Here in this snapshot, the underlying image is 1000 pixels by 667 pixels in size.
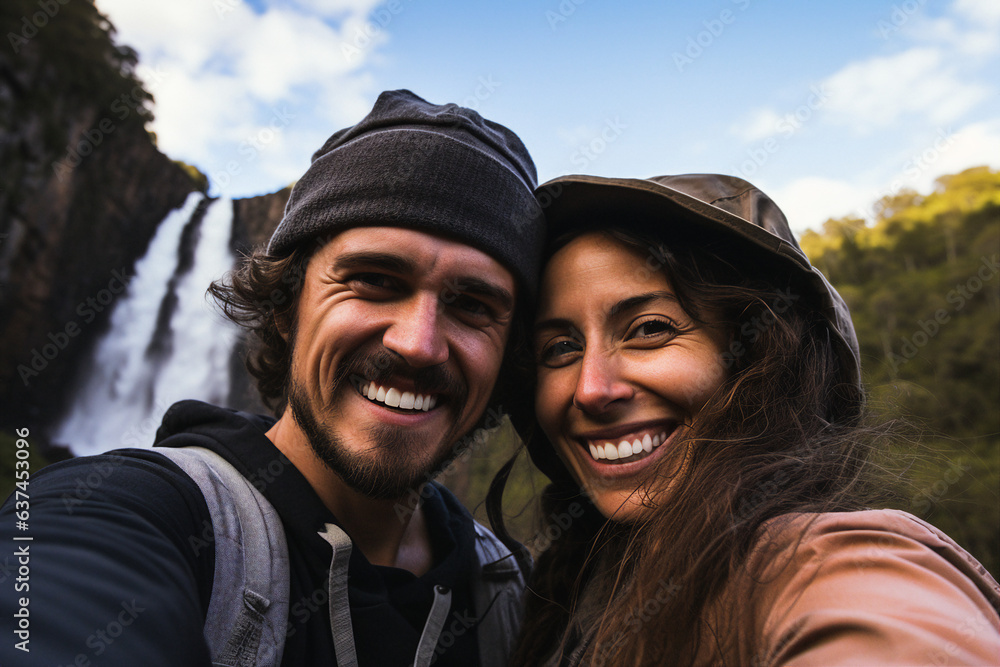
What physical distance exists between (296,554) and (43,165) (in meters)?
22.4

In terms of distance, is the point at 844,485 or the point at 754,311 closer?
the point at 844,485

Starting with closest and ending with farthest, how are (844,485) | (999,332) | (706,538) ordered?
(706,538)
(844,485)
(999,332)

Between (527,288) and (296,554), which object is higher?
(527,288)

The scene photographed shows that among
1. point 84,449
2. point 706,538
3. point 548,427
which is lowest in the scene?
point 706,538

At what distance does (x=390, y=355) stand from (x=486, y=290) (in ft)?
1.56

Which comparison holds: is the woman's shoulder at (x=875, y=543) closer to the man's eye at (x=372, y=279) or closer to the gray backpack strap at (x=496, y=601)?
the gray backpack strap at (x=496, y=601)

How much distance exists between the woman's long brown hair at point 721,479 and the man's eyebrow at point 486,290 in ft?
1.65

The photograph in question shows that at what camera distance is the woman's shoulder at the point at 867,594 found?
100 cm

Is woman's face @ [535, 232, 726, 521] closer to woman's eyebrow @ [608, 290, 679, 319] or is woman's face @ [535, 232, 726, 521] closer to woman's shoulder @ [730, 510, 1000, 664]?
woman's eyebrow @ [608, 290, 679, 319]

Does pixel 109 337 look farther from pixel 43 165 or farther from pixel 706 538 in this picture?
pixel 706 538

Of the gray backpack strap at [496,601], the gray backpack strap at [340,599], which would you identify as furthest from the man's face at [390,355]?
the gray backpack strap at [496,601]

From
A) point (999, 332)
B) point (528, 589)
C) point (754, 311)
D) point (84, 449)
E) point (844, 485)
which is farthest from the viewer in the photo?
point (999, 332)

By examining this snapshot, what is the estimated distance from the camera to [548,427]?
2.39 meters

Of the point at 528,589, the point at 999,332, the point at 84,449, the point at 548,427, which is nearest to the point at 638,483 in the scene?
the point at 548,427
